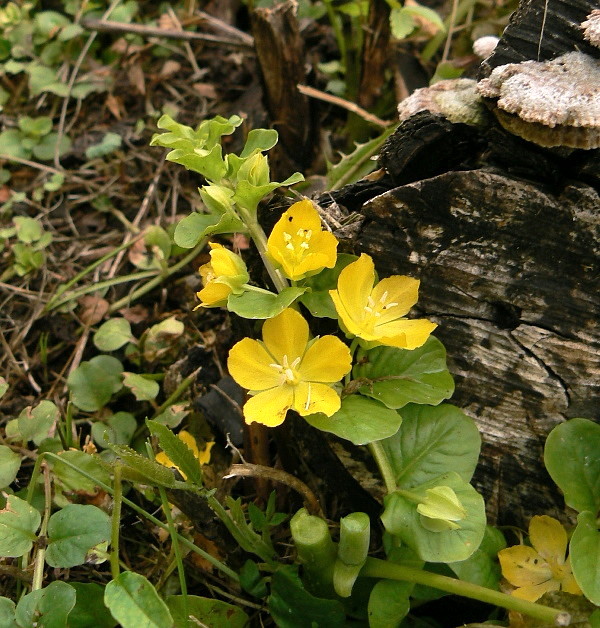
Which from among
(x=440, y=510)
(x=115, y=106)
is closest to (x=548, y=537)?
(x=440, y=510)

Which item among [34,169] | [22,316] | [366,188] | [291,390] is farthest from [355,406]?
[34,169]

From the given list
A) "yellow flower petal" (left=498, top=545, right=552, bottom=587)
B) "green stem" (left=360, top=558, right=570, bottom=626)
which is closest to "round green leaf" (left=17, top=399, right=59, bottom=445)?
"green stem" (left=360, top=558, right=570, bottom=626)

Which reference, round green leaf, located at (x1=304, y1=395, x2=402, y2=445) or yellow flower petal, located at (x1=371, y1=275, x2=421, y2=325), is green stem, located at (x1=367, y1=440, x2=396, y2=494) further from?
yellow flower petal, located at (x1=371, y1=275, x2=421, y2=325)

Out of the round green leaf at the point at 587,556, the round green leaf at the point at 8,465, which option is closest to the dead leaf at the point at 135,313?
the round green leaf at the point at 8,465

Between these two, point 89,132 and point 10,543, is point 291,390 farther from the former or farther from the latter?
point 89,132

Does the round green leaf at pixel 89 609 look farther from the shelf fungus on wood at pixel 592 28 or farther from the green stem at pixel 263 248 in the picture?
the shelf fungus on wood at pixel 592 28

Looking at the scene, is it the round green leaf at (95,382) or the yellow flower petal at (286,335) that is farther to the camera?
the round green leaf at (95,382)
